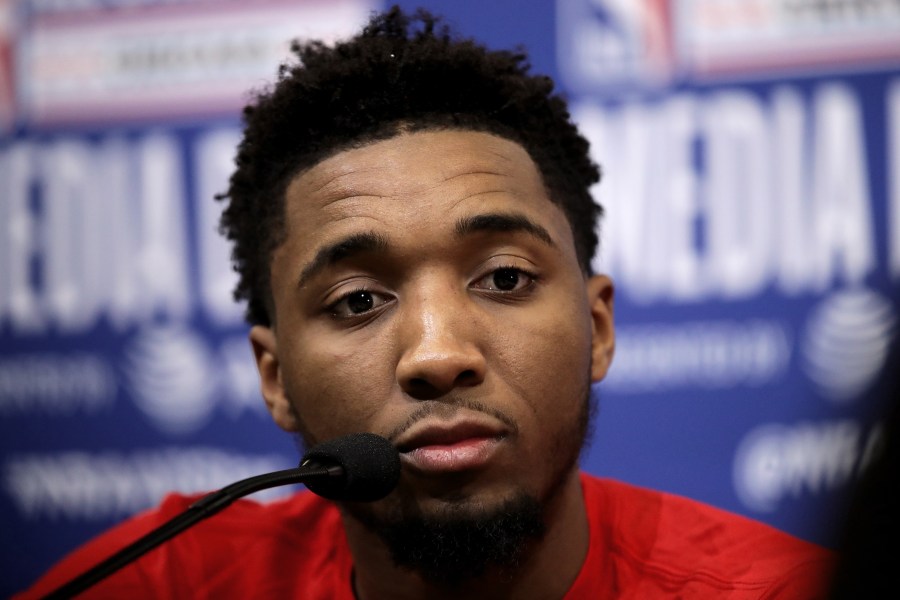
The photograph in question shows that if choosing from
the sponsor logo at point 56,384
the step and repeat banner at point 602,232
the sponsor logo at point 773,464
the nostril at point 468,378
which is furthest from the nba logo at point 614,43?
the sponsor logo at point 56,384

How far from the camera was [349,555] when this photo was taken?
5.28 feet

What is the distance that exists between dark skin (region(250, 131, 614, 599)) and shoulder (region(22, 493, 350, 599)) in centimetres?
25

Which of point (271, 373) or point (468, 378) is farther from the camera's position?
point (271, 373)

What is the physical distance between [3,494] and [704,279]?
1851 mm

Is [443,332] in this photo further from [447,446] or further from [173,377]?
[173,377]

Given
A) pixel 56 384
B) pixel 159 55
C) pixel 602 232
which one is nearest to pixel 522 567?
pixel 602 232

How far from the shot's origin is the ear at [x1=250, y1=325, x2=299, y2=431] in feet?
4.91

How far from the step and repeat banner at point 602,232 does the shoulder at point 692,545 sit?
1.95 ft

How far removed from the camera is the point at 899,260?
78.4 inches

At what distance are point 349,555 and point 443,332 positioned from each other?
579mm

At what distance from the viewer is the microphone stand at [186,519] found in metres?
0.91

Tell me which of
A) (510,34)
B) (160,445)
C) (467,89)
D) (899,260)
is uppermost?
(510,34)

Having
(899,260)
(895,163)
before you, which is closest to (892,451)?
(899,260)

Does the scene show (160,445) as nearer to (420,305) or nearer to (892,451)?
(420,305)
